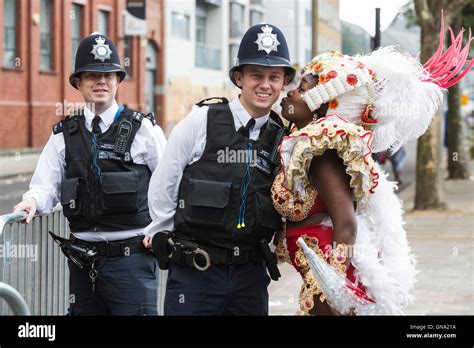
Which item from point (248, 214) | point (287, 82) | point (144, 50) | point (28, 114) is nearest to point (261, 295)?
point (248, 214)

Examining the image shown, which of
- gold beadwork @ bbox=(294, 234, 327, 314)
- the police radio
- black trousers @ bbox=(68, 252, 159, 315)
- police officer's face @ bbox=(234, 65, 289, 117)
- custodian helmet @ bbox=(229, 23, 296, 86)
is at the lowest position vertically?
black trousers @ bbox=(68, 252, 159, 315)

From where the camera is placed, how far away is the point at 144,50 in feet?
134

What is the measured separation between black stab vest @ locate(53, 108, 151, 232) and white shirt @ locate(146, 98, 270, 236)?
0.51 meters

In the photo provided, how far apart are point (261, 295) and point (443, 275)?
6571 mm

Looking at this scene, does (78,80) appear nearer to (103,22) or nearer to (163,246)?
(163,246)

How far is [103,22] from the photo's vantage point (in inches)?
1425

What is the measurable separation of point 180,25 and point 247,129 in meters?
43.7

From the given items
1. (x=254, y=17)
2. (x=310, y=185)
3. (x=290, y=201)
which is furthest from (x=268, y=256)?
(x=254, y=17)

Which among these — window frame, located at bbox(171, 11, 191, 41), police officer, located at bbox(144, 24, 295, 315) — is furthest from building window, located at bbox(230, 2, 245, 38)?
police officer, located at bbox(144, 24, 295, 315)

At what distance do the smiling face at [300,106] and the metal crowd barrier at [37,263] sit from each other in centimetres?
148

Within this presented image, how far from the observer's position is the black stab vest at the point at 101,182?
500 centimetres

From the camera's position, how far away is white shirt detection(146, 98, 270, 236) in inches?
172

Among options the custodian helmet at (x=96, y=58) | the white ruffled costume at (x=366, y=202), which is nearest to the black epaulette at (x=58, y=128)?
the custodian helmet at (x=96, y=58)

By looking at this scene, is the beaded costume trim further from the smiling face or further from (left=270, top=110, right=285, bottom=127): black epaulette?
(left=270, top=110, right=285, bottom=127): black epaulette
